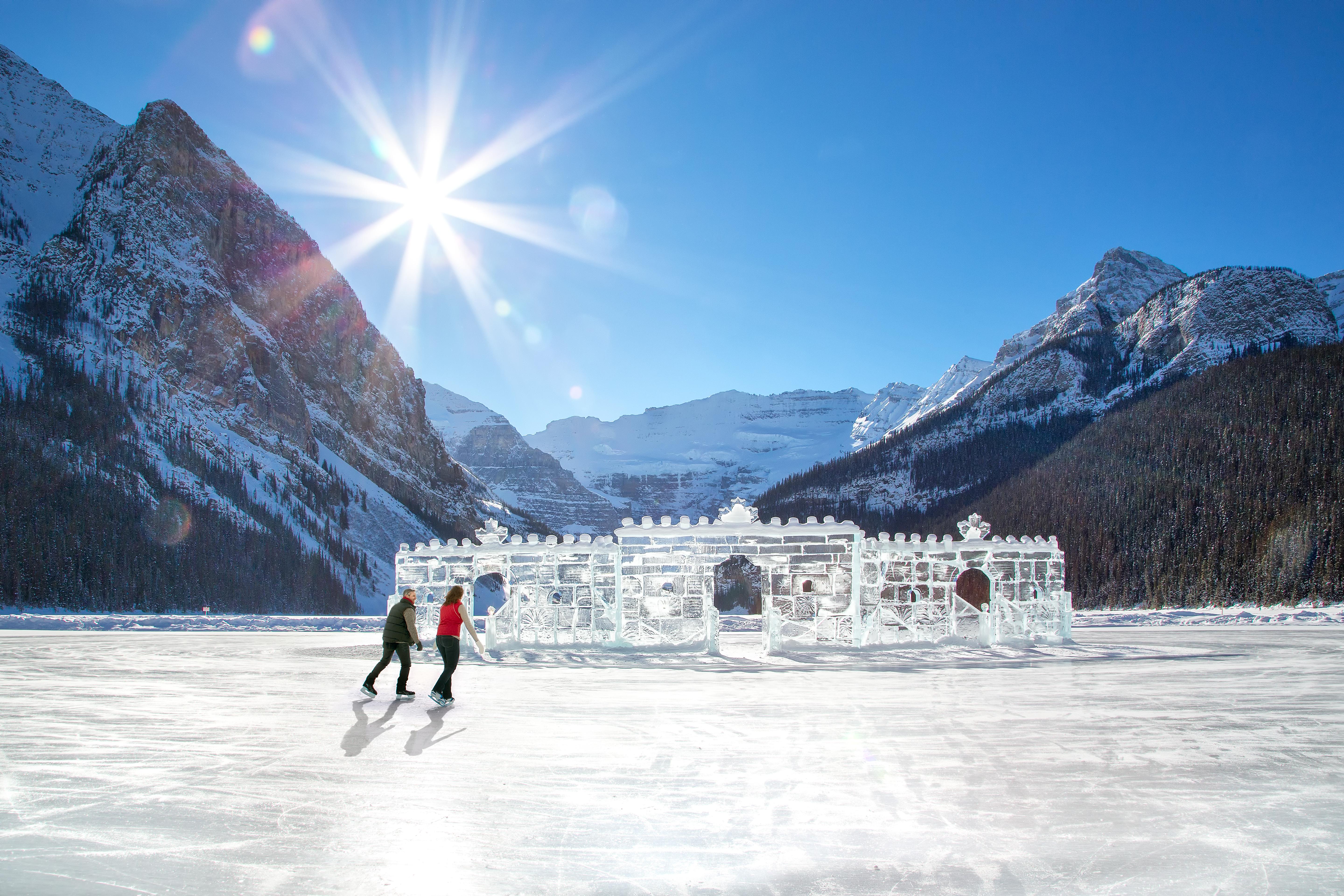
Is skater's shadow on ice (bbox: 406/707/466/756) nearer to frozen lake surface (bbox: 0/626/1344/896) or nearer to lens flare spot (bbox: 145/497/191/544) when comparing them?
frozen lake surface (bbox: 0/626/1344/896)

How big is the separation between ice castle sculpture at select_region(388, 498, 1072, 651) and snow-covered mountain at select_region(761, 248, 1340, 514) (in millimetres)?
106328

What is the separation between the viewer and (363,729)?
30.7ft

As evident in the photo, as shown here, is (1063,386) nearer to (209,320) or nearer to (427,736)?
(209,320)

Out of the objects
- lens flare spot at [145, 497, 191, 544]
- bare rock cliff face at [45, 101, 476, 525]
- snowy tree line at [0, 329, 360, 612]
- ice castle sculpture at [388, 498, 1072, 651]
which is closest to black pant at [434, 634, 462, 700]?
ice castle sculpture at [388, 498, 1072, 651]

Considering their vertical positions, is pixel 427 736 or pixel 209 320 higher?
pixel 209 320

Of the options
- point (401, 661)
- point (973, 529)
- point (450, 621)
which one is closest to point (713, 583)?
point (973, 529)

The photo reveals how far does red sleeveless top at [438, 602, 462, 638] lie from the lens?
11.4 m

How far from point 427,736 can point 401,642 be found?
2.78 meters

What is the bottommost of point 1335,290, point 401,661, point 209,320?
point 401,661

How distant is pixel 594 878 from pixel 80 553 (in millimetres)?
93112

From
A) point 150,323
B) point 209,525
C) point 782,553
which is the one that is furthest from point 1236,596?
point 150,323

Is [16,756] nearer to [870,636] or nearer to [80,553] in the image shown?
[870,636]

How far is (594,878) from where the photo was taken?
5.09m

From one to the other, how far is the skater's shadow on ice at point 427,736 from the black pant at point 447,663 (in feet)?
2.27
